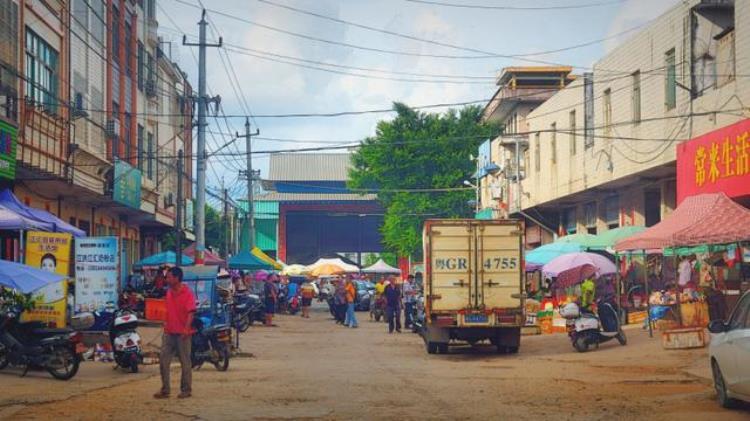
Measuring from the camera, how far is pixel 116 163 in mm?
33094

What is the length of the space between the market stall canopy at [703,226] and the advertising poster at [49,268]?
12.4 meters

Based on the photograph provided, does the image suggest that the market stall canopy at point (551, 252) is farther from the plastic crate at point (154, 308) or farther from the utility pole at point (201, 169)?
the plastic crate at point (154, 308)

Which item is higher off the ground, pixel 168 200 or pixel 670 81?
pixel 670 81

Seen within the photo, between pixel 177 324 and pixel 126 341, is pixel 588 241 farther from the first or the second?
pixel 177 324

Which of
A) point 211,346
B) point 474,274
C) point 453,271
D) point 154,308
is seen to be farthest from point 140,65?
point 211,346

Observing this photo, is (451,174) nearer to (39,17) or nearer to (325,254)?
(325,254)

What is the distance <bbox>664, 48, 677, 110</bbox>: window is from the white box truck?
9.63 metres

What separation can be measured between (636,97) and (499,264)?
1299 centimetres

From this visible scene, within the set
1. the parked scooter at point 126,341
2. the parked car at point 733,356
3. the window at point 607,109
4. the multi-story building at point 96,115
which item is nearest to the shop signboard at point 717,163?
the window at point 607,109

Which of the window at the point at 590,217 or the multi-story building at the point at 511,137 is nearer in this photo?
the window at the point at 590,217

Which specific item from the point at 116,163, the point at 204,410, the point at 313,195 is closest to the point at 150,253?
the point at 116,163

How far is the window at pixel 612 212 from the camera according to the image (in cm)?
3747

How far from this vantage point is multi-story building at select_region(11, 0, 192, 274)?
25.7 metres

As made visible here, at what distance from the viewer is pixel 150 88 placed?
44.9 m
